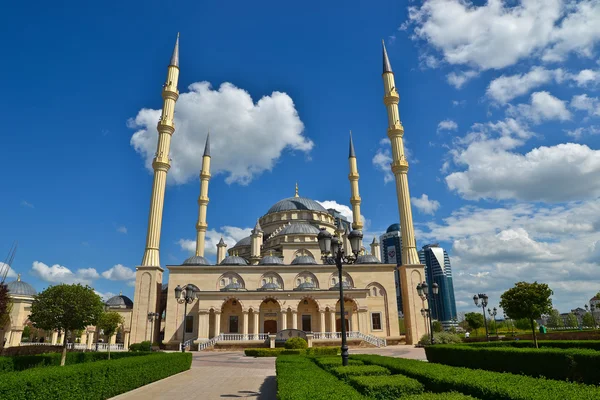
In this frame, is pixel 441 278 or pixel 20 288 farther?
pixel 441 278

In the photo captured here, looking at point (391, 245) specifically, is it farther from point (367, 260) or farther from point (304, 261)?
point (304, 261)

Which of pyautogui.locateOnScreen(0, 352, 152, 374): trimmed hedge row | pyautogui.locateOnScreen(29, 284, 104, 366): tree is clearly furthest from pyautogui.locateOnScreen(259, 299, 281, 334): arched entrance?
pyautogui.locateOnScreen(29, 284, 104, 366): tree

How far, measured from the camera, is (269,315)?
34.8 metres

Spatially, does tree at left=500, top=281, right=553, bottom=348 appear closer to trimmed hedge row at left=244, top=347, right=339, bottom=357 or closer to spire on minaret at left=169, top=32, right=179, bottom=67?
trimmed hedge row at left=244, top=347, right=339, bottom=357

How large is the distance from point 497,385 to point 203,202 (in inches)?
1670

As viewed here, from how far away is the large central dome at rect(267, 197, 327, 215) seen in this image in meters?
52.6

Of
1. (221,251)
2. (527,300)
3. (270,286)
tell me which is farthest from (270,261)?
(527,300)

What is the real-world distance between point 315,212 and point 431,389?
43.7 metres

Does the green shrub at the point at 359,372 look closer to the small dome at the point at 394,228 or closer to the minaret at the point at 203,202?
the minaret at the point at 203,202

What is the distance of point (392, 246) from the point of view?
145 meters

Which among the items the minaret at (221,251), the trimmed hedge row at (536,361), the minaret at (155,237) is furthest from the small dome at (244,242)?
the trimmed hedge row at (536,361)

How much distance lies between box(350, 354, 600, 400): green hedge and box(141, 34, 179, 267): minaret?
30.0 m

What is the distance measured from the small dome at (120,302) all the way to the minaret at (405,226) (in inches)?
1156

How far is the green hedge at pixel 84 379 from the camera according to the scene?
7.44 metres
